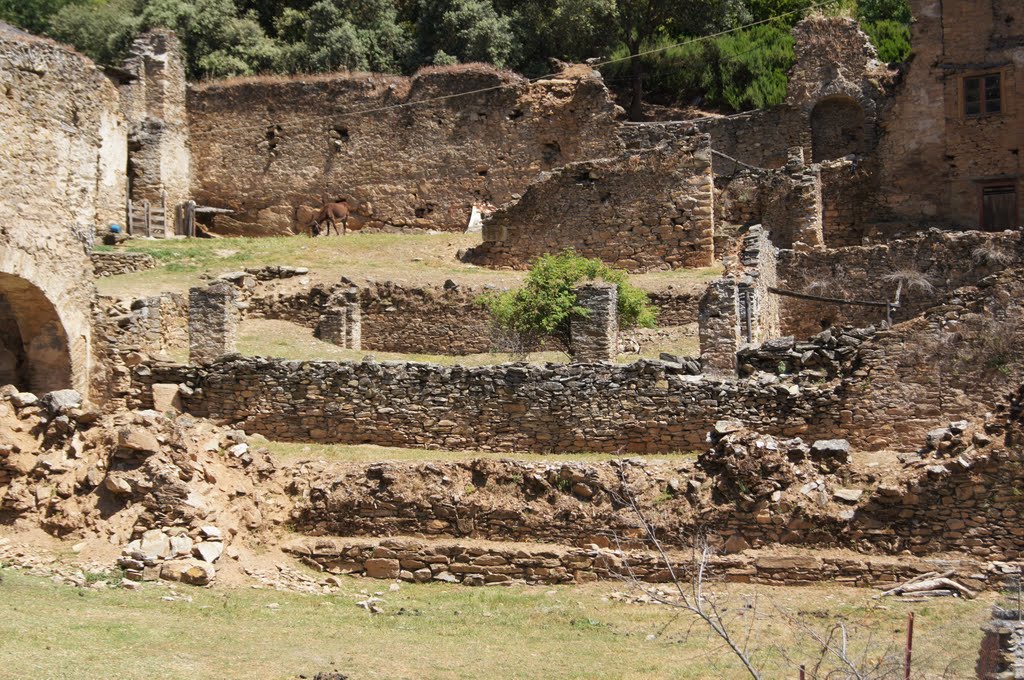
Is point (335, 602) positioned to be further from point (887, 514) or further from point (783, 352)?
point (783, 352)

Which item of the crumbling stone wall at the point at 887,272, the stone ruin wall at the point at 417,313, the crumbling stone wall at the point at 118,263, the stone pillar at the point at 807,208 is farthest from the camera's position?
the crumbling stone wall at the point at 118,263

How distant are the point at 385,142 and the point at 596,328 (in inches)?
609

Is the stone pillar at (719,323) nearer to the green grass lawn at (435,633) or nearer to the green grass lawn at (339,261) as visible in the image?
the green grass lawn at (339,261)

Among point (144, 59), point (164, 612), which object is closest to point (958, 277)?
point (164, 612)

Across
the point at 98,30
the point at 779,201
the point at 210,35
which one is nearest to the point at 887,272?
the point at 779,201

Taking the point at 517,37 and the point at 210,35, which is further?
the point at 210,35

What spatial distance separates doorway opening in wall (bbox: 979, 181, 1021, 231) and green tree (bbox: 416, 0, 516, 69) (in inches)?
562

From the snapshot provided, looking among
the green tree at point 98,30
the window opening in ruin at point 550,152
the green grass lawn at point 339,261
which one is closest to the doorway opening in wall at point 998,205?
the green grass lawn at point 339,261

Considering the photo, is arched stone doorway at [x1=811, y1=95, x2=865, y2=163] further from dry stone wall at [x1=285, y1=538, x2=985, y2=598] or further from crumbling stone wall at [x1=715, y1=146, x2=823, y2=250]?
dry stone wall at [x1=285, y1=538, x2=985, y2=598]

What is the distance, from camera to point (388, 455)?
651 inches

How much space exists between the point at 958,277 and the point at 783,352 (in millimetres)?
6727

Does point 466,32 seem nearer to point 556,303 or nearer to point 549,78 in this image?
point 549,78

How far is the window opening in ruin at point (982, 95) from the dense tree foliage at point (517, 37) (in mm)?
6467

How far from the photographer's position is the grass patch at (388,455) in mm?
16172
